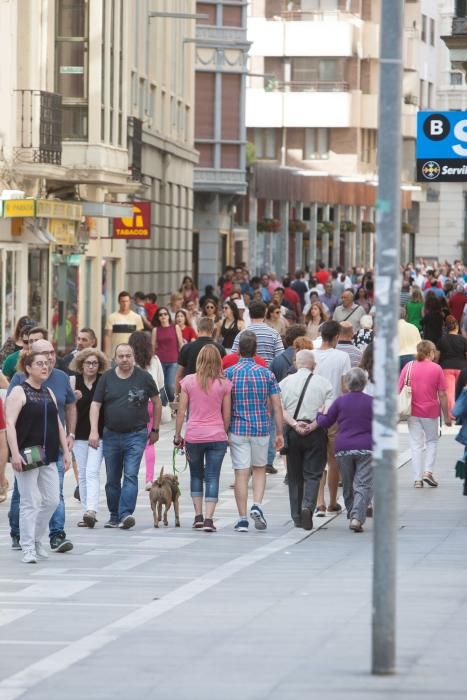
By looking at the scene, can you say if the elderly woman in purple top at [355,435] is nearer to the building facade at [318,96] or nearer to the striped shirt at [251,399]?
the striped shirt at [251,399]

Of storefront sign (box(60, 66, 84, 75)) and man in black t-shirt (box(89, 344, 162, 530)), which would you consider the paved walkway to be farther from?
storefront sign (box(60, 66, 84, 75))

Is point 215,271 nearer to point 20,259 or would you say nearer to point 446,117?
point 20,259

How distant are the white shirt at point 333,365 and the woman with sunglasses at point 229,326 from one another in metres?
7.67

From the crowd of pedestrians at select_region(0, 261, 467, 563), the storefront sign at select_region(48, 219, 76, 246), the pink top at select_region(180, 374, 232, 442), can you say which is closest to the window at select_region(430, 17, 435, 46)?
the storefront sign at select_region(48, 219, 76, 246)

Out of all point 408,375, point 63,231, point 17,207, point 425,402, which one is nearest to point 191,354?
point 408,375

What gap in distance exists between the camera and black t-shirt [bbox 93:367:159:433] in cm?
1738

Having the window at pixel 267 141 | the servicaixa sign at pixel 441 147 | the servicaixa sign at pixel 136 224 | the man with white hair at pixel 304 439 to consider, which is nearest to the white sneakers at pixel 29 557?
the man with white hair at pixel 304 439

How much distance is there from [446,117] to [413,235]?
89.3m

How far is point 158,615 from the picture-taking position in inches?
484

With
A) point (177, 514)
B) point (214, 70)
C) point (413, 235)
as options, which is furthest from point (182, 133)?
point (413, 235)

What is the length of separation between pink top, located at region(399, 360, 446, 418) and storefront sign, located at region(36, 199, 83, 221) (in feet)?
40.8

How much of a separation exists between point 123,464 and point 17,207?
47.6ft

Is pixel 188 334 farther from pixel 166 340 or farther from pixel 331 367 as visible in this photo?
pixel 331 367

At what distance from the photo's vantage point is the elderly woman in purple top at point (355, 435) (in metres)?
17.2
